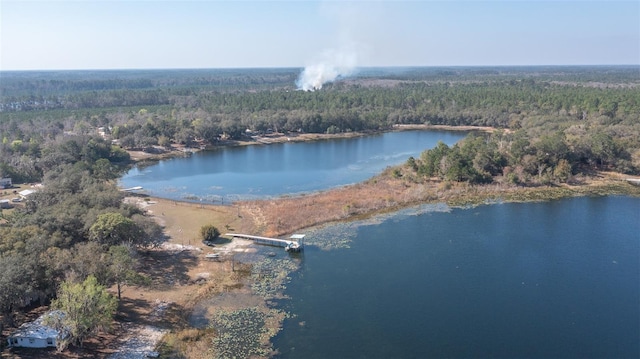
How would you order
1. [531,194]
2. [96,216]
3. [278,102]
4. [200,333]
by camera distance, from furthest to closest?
[278,102], [531,194], [96,216], [200,333]

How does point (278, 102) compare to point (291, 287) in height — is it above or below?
above

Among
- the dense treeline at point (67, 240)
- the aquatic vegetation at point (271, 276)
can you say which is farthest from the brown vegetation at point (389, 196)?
the dense treeline at point (67, 240)

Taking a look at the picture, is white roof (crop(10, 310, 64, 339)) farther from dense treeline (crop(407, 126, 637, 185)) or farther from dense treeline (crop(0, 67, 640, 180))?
dense treeline (crop(407, 126, 637, 185))

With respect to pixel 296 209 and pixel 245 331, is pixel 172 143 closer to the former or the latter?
pixel 296 209

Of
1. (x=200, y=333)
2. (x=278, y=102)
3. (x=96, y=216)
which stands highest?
(x=278, y=102)

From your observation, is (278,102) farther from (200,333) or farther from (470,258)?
(200,333)

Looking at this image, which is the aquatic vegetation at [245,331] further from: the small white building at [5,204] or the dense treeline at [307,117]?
the dense treeline at [307,117]

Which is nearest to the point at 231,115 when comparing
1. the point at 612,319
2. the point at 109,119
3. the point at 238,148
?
the point at 238,148
